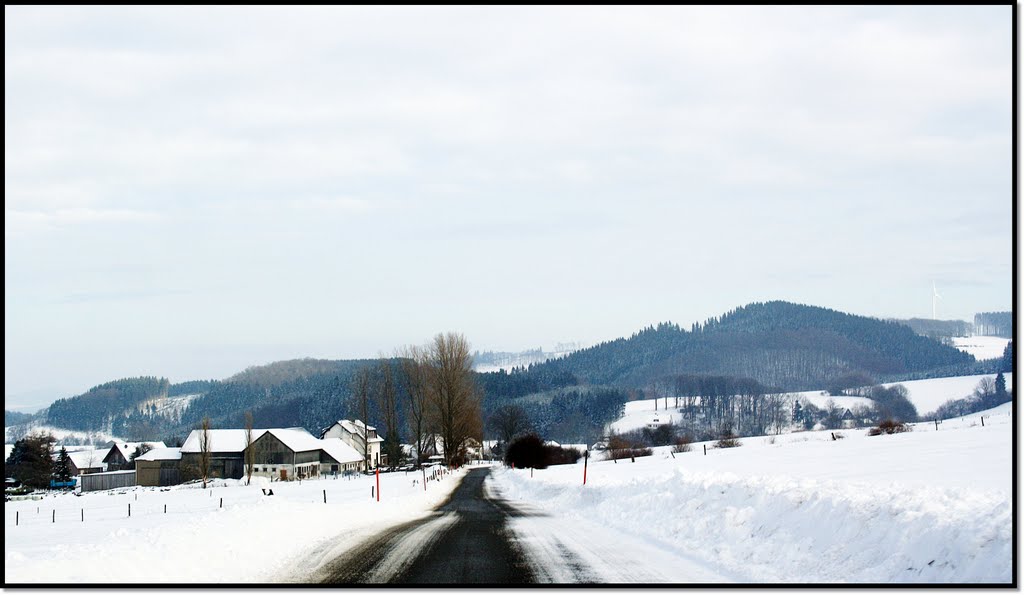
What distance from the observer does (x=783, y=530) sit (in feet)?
44.1

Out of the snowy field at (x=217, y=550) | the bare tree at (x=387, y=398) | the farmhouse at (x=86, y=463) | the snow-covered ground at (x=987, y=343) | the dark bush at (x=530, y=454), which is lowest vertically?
the farmhouse at (x=86, y=463)

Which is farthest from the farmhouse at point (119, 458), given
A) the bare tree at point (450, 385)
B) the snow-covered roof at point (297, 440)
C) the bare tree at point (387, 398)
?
the bare tree at point (450, 385)

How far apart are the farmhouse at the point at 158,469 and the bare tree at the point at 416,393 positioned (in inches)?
1293

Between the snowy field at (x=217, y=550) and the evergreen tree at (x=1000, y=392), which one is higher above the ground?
the snowy field at (x=217, y=550)

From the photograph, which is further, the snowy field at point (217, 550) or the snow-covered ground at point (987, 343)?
the snow-covered ground at point (987, 343)

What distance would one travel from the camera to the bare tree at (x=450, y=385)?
81.7m

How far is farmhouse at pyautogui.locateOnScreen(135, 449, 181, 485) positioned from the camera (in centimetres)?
10000

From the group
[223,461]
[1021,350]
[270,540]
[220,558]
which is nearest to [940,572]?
[1021,350]

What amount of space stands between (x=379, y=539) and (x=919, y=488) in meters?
11.0

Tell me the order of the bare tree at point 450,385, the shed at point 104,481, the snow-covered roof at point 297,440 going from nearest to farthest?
1. the bare tree at point 450,385
2. the shed at point 104,481
3. the snow-covered roof at point 297,440

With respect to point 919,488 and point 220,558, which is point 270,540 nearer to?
point 220,558

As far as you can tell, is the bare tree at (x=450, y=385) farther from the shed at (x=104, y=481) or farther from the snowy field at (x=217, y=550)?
the snowy field at (x=217, y=550)

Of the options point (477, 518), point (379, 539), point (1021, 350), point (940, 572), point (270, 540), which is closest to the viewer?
point (940, 572)

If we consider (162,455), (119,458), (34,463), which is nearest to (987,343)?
(34,463)
